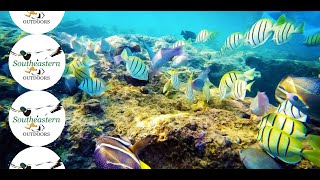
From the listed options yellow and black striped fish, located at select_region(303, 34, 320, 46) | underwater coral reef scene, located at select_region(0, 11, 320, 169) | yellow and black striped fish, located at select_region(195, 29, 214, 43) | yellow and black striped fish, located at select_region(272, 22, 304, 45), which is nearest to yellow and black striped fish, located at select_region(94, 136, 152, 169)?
underwater coral reef scene, located at select_region(0, 11, 320, 169)

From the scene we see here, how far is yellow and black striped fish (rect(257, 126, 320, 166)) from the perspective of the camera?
2.17m

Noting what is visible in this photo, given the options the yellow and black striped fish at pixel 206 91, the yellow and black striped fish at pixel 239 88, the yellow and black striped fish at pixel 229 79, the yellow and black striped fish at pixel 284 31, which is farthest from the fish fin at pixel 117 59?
the yellow and black striped fish at pixel 284 31

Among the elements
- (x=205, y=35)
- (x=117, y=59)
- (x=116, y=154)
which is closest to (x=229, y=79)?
(x=116, y=154)

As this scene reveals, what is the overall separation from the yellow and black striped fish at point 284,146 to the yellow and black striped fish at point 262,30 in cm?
174

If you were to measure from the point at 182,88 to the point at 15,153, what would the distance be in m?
2.65

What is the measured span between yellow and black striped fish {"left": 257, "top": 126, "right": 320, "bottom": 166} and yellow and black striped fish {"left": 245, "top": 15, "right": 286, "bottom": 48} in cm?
174

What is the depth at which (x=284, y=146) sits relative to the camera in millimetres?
2191

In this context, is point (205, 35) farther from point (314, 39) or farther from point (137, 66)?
point (137, 66)

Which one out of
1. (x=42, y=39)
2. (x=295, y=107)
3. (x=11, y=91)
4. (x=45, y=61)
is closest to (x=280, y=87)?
(x=295, y=107)

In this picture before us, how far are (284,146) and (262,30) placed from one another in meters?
1.92
